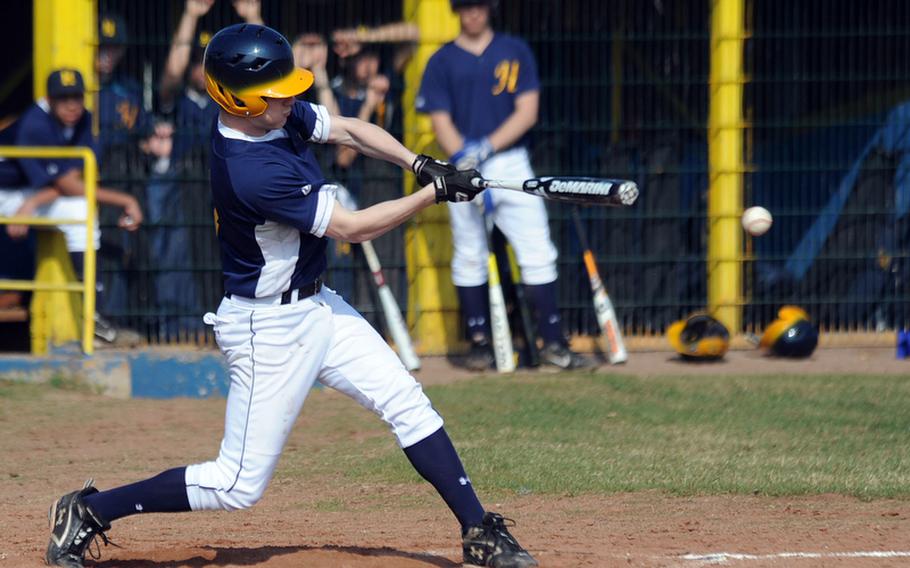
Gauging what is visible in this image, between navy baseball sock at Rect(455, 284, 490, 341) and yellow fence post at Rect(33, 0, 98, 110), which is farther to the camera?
yellow fence post at Rect(33, 0, 98, 110)

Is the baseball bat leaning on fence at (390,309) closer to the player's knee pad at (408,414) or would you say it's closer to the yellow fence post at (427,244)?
the yellow fence post at (427,244)

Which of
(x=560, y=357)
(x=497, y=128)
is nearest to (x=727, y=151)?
(x=497, y=128)

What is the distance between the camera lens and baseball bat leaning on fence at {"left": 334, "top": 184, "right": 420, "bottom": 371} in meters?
9.62

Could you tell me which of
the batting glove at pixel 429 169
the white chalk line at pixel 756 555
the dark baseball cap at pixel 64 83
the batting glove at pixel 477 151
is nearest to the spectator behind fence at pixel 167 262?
the dark baseball cap at pixel 64 83

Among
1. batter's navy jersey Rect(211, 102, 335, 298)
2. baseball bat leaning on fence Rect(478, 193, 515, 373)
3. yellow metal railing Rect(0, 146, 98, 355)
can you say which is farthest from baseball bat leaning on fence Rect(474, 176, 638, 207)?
yellow metal railing Rect(0, 146, 98, 355)

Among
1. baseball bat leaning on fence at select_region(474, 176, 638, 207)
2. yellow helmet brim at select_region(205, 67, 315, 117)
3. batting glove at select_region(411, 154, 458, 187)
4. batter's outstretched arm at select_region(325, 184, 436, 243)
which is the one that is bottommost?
batter's outstretched arm at select_region(325, 184, 436, 243)

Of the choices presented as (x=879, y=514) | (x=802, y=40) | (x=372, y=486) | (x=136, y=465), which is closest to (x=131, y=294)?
(x=136, y=465)

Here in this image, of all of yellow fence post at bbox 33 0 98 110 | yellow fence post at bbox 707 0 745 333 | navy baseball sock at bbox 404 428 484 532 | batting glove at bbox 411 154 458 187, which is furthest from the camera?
yellow fence post at bbox 707 0 745 333

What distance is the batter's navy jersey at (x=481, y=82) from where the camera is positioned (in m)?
9.39

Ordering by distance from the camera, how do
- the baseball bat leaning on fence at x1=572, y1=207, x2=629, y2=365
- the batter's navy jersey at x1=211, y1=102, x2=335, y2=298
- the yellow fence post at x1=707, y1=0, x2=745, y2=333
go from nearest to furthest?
the batter's navy jersey at x1=211, y1=102, x2=335, y2=298 < the baseball bat leaning on fence at x1=572, y1=207, x2=629, y2=365 < the yellow fence post at x1=707, y1=0, x2=745, y2=333

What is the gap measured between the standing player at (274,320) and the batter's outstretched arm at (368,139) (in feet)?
0.61

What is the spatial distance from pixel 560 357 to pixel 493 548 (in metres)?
4.51

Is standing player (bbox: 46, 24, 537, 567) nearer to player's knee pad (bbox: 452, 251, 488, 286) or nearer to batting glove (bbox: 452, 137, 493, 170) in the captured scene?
batting glove (bbox: 452, 137, 493, 170)

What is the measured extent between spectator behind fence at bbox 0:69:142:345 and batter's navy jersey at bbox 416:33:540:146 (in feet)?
7.66
